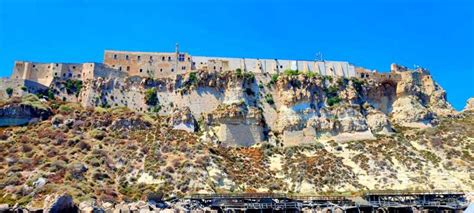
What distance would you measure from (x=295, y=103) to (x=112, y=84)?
2588 centimetres

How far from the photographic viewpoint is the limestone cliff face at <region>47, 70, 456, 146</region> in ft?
228

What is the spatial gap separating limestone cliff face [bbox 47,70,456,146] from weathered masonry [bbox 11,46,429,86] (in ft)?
8.18

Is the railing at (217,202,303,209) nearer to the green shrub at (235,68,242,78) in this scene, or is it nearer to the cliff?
the cliff

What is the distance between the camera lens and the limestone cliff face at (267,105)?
69.5 meters

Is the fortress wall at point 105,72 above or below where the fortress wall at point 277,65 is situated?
below

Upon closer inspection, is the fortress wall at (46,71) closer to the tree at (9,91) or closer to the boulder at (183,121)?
the tree at (9,91)

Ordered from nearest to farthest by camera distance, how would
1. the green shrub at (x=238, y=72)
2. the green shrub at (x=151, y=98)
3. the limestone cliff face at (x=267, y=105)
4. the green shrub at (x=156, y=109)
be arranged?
the limestone cliff face at (x=267, y=105)
the green shrub at (x=156, y=109)
the green shrub at (x=151, y=98)
the green shrub at (x=238, y=72)

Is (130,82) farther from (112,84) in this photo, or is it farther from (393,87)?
(393,87)

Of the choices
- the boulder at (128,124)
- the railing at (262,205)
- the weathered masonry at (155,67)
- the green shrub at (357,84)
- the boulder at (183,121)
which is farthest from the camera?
the green shrub at (357,84)

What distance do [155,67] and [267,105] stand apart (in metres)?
17.6

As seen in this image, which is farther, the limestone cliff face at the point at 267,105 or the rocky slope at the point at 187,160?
the limestone cliff face at the point at 267,105

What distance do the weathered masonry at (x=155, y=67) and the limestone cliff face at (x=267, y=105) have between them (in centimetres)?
249

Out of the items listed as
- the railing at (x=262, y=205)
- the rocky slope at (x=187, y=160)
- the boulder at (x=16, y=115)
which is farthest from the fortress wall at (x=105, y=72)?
the railing at (x=262, y=205)

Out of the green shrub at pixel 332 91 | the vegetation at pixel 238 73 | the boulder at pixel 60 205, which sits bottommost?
the boulder at pixel 60 205
